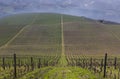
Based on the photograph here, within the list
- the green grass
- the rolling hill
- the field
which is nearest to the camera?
the green grass

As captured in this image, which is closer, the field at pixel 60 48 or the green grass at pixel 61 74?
the green grass at pixel 61 74

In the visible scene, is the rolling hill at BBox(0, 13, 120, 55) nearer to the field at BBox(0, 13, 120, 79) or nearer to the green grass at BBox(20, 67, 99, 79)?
the field at BBox(0, 13, 120, 79)

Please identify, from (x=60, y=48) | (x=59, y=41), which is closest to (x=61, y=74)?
(x=60, y=48)

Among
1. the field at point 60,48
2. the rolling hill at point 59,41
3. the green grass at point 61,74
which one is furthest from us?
the rolling hill at point 59,41

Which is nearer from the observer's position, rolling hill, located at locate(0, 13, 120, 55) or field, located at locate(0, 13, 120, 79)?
field, located at locate(0, 13, 120, 79)

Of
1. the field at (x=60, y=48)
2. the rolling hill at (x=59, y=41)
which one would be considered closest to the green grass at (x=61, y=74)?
the field at (x=60, y=48)

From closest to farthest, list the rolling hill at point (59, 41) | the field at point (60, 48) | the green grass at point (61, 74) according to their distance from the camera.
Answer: the green grass at point (61, 74) → the field at point (60, 48) → the rolling hill at point (59, 41)

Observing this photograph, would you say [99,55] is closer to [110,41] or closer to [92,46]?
[92,46]

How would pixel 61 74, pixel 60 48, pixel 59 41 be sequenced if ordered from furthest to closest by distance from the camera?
pixel 59 41 < pixel 60 48 < pixel 61 74

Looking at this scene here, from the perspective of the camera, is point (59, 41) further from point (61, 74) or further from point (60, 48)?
point (61, 74)

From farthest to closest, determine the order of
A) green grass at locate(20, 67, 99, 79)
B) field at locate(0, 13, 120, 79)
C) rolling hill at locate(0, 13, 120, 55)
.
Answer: rolling hill at locate(0, 13, 120, 55), field at locate(0, 13, 120, 79), green grass at locate(20, 67, 99, 79)

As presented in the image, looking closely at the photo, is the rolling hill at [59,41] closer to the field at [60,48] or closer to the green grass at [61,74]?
the field at [60,48]

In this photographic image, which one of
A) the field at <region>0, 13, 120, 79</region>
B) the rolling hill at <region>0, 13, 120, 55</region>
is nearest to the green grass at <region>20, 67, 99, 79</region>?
the field at <region>0, 13, 120, 79</region>
